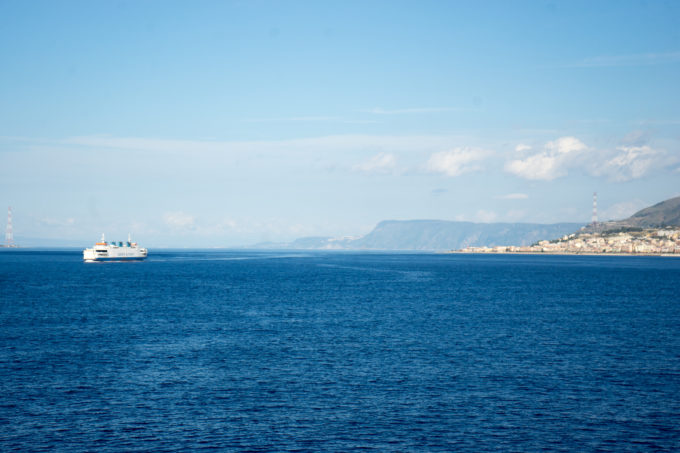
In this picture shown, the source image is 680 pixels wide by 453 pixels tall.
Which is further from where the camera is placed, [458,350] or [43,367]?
[458,350]

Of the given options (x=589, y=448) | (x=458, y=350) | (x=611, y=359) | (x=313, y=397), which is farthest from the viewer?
(x=458, y=350)

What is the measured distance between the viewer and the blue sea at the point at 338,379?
120ft

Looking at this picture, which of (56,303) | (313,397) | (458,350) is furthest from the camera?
(56,303)

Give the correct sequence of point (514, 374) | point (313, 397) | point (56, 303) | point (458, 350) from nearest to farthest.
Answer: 1. point (313, 397)
2. point (514, 374)
3. point (458, 350)
4. point (56, 303)

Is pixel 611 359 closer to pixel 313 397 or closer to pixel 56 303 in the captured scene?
pixel 313 397

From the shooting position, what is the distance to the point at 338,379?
49.5 m

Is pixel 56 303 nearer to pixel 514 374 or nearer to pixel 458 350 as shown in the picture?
pixel 458 350

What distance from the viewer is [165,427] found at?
38.1m

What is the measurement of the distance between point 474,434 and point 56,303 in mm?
90471

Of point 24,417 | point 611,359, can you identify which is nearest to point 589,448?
point 611,359

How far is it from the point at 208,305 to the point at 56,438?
232 feet

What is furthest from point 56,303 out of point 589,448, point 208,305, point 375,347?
point 589,448

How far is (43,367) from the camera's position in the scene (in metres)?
52.9

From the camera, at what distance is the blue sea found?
36562 mm
